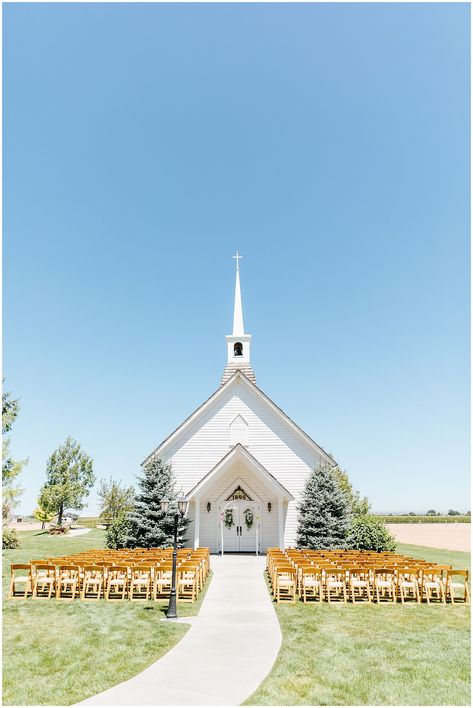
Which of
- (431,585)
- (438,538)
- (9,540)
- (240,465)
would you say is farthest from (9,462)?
(438,538)

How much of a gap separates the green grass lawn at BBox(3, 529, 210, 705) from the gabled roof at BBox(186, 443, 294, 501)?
9.48 metres

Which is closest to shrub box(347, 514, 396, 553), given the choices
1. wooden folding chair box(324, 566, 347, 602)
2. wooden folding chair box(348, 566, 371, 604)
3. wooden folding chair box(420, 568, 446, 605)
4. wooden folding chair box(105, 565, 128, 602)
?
wooden folding chair box(348, 566, 371, 604)

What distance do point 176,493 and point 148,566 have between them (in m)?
10.9

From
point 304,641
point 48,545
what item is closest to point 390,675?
point 304,641

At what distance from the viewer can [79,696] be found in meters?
6.44

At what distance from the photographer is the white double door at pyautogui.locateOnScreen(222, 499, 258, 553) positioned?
24.2 metres

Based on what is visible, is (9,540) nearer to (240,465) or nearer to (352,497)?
(240,465)

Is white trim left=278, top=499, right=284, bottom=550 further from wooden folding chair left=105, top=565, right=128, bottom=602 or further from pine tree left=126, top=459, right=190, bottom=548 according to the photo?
wooden folding chair left=105, top=565, right=128, bottom=602

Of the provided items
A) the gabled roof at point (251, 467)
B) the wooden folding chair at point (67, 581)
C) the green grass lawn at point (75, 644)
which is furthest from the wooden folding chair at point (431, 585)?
the wooden folding chair at point (67, 581)

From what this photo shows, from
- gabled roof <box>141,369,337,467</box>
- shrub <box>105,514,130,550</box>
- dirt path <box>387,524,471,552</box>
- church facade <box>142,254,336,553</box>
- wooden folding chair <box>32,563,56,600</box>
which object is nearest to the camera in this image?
wooden folding chair <box>32,563,56,600</box>

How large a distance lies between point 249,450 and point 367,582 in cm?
1283

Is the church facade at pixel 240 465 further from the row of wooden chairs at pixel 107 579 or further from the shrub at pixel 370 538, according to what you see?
the row of wooden chairs at pixel 107 579

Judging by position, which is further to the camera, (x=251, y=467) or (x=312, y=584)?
(x=251, y=467)

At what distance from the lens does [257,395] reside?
26.1 m
